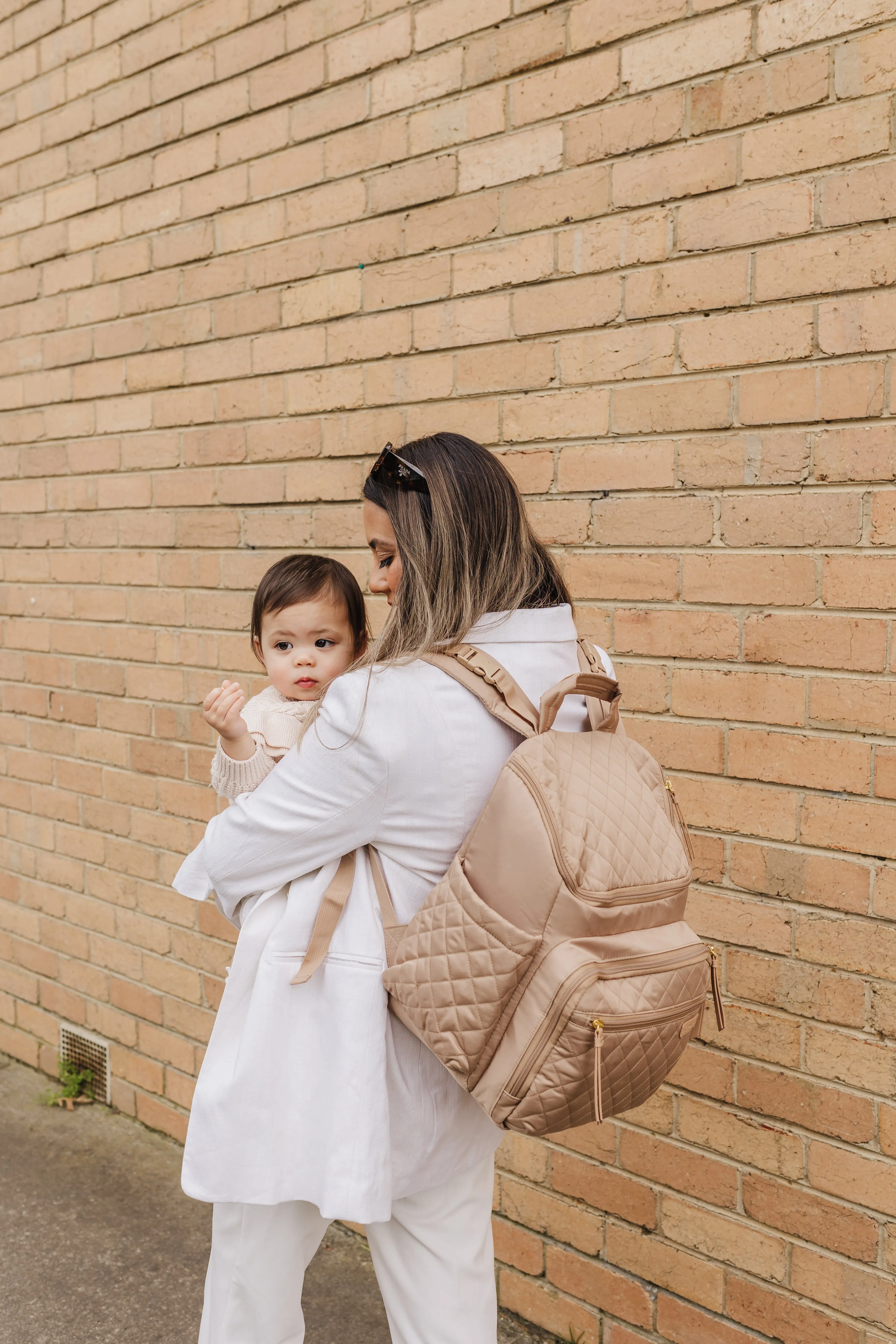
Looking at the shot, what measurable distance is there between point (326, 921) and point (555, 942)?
42cm

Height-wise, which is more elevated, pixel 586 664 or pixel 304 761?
pixel 586 664

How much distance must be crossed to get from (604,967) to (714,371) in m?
1.40

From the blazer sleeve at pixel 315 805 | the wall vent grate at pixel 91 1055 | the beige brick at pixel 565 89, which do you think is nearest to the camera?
the blazer sleeve at pixel 315 805

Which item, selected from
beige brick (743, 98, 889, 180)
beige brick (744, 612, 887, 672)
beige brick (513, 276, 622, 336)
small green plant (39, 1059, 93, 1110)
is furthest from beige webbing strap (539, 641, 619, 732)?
small green plant (39, 1059, 93, 1110)

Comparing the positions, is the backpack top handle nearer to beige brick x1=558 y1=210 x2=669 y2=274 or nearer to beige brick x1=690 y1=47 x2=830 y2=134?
beige brick x1=558 y1=210 x2=669 y2=274

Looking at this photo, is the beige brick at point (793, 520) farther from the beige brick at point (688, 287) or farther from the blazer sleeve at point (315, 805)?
the blazer sleeve at point (315, 805)

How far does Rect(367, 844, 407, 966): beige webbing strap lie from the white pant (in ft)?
1.65

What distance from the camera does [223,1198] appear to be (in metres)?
1.87

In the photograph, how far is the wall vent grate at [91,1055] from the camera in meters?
4.18

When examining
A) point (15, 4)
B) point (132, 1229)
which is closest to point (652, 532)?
point (132, 1229)

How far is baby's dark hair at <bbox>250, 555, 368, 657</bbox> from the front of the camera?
238 centimetres

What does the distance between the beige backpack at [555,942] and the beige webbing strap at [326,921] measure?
12 centimetres

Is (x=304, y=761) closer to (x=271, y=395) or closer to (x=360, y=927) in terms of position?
(x=360, y=927)

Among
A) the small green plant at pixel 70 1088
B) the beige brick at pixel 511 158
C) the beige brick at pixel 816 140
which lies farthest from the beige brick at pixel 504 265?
the small green plant at pixel 70 1088
